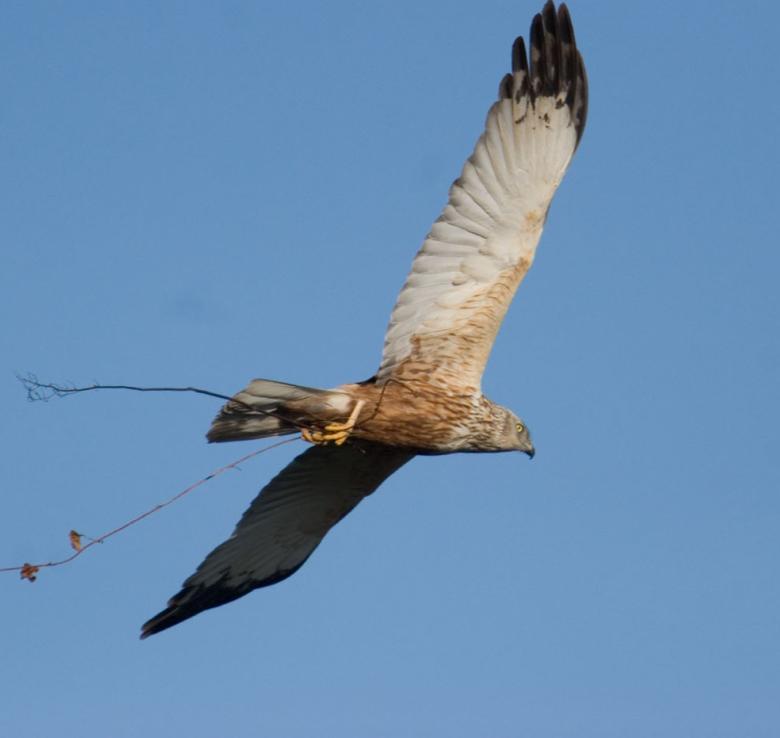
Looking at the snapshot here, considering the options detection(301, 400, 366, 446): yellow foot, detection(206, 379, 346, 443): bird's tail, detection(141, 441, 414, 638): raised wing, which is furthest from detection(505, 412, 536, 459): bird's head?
detection(206, 379, 346, 443): bird's tail

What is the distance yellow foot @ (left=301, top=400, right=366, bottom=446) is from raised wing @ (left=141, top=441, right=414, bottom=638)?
0.67 m

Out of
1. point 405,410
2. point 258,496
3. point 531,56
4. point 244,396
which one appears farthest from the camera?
point 258,496

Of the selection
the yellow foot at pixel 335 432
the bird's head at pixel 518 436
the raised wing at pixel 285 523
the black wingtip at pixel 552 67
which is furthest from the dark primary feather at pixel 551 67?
the raised wing at pixel 285 523

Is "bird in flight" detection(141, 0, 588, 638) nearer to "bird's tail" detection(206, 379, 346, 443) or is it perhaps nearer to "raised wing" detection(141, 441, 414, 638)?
"bird's tail" detection(206, 379, 346, 443)

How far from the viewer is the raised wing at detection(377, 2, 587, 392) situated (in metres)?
8.66

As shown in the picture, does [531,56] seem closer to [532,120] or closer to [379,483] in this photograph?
[532,120]

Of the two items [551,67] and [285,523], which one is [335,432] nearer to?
[285,523]

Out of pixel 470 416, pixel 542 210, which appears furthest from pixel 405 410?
pixel 542 210

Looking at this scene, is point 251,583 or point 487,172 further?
point 251,583

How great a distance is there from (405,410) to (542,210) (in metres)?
1.64

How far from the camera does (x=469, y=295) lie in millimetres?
8742

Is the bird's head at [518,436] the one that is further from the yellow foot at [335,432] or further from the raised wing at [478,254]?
the yellow foot at [335,432]

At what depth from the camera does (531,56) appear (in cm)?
905

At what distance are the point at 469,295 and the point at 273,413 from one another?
1586mm
